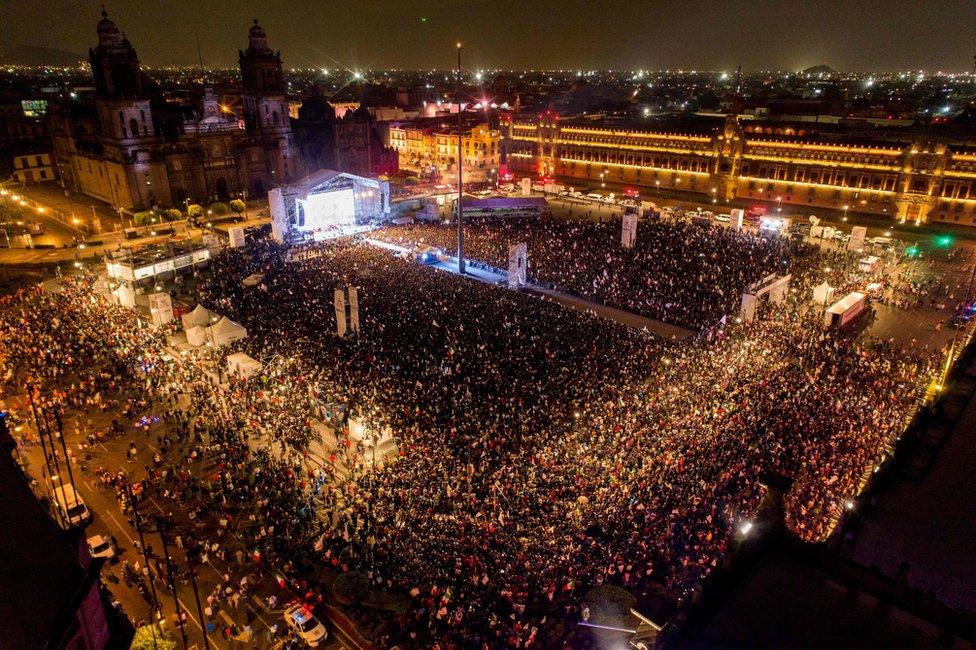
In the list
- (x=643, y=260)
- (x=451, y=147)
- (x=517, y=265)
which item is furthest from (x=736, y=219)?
(x=451, y=147)

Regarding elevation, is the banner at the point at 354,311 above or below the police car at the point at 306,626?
above

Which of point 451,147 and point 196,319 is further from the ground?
point 451,147

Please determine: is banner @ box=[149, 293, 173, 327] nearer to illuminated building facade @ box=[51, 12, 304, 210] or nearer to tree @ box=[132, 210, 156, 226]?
tree @ box=[132, 210, 156, 226]

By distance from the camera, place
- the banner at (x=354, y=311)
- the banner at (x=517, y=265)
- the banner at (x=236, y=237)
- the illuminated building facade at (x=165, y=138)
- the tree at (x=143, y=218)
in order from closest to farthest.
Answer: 1. the banner at (x=354, y=311)
2. the banner at (x=517, y=265)
3. the banner at (x=236, y=237)
4. the tree at (x=143, y=218)
5. the illuminated building facade at (x=165, y=138)

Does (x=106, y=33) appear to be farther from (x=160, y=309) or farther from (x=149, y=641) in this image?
(x=149, y=641)

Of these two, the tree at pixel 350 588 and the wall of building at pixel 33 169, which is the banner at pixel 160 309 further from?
the wall of building at pixel 33 169

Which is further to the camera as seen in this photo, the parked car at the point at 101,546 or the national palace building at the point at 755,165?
the national palace building at the point at 755,165

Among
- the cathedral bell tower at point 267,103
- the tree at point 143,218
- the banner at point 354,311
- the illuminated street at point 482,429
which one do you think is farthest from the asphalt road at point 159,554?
the cathedral bell tower at point 267,103

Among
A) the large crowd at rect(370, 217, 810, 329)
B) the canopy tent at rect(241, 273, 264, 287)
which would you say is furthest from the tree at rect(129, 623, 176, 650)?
the large crowd at rect(370, 217, 810, 329)
